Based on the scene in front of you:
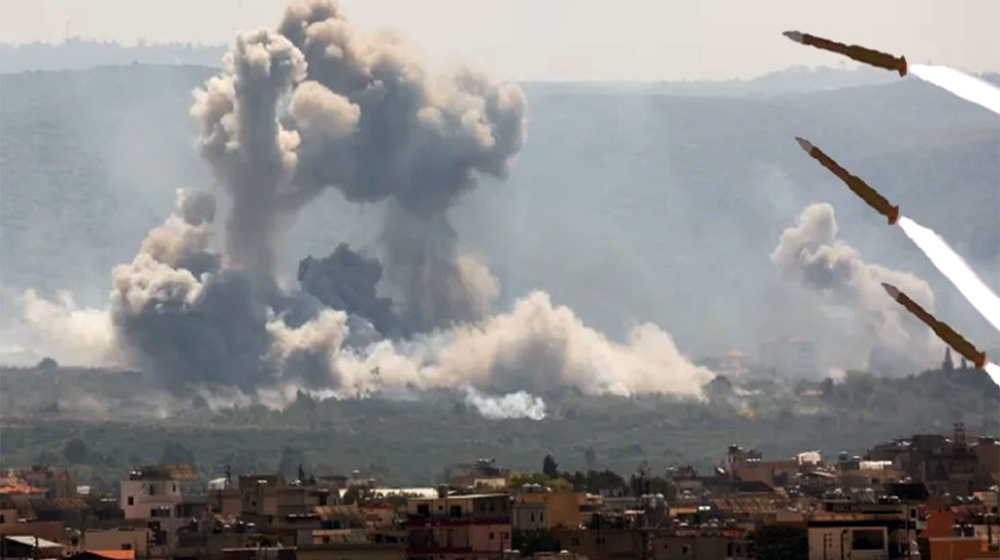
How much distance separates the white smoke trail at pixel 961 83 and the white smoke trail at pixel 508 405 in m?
149

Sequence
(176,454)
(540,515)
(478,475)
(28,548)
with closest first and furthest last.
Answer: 1. (28,548)
2. (540,515)
3. (478,475)
4. (176,454)

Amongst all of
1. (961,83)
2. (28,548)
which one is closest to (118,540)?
(28,548)

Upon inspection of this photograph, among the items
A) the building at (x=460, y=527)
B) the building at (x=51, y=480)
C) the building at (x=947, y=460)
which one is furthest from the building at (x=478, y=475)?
the building at (x=460, y=527)

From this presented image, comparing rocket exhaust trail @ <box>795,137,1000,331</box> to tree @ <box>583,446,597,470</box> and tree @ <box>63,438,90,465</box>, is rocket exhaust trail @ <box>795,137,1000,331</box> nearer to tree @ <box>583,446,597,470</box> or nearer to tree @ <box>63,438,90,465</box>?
tree @ <box>583,446,597,470</box>

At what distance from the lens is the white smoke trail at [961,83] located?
4278cm

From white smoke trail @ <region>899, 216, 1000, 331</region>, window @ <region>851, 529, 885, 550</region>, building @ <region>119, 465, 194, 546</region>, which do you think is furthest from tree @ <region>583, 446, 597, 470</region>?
white smoke trail @ <region>899, 216, 1000, 331</region>

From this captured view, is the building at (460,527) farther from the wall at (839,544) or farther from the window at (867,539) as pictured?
the window at (867,539)

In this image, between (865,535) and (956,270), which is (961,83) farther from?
(865,535)

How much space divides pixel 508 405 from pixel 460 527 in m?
93.4

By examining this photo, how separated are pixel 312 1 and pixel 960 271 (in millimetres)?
117692

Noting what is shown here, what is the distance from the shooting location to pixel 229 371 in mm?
180500

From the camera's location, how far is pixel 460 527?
336ft

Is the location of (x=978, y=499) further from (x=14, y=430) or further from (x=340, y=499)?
(x=14, y=430)

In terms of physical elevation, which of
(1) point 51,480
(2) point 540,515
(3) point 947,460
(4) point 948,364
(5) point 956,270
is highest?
(4) point 948,364
